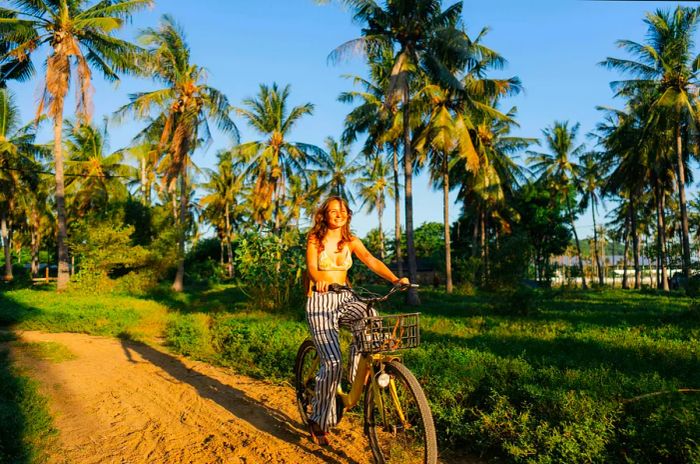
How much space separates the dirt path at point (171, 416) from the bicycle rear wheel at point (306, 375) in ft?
0.66

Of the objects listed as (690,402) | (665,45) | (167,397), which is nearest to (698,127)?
(665,45)

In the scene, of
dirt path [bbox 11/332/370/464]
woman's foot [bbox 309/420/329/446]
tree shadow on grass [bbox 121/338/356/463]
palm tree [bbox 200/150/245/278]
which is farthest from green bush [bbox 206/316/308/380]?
palm tree [bbox 200/150/245/278]

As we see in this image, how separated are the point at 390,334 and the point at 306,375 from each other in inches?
57.1

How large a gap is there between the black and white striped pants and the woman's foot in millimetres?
72

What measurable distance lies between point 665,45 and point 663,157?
6.35 metres

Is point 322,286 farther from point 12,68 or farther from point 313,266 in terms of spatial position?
point 12,68

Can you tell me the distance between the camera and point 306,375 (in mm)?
4488

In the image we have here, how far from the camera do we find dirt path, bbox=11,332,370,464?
12.8 ft

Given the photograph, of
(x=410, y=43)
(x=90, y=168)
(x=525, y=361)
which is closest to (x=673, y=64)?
(x=410, y=43)

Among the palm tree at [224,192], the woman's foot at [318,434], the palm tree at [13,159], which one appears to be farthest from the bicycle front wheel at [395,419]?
the palm tree at [224,192]

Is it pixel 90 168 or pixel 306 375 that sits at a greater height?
pixel 90 168

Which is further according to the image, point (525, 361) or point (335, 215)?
point (525, 361)

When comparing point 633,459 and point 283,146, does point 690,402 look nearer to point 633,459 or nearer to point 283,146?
point 633,459

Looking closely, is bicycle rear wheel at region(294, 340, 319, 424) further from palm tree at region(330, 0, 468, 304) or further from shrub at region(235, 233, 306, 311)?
palm tree at region(330, 0, 468, 304)
